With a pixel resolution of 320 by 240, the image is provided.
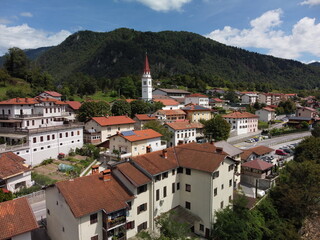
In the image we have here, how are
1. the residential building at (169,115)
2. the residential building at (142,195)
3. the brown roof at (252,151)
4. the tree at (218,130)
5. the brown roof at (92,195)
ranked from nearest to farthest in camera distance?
the brown roof at (92,195)
the residential building at (142,195)
the brown roof at (252,151)
the tree at (218,130)
the residential building at (169,115)

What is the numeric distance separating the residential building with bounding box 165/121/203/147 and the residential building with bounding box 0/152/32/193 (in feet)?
108

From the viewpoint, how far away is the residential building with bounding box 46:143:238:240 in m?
19.9

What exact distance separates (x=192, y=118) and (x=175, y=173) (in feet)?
165

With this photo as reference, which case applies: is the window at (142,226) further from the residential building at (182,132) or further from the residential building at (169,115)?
the residential building at (169,115)

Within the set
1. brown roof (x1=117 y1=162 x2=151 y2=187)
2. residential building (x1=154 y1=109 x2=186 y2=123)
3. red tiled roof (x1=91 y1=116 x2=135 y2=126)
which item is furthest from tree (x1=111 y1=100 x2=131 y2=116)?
brown roof (x1=117 y1=162 x2=151 y2=187)

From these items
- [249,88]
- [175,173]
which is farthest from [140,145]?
[249,88]

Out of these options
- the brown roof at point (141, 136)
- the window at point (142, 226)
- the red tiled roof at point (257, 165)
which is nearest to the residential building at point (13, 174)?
the window at point (142, 226)

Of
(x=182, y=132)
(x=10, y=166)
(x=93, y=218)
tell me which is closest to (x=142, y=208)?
(x=93, y=218)

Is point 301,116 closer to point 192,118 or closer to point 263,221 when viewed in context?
point 192,118

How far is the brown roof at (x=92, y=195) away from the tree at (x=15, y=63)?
85.5 m

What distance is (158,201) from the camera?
25656 mm

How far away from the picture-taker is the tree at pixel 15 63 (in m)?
90.0

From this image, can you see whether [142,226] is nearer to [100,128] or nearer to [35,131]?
[35,131]

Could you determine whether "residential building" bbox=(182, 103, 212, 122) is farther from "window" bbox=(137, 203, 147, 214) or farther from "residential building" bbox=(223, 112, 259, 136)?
"window" bbox=(137, 203, 147, 214)
